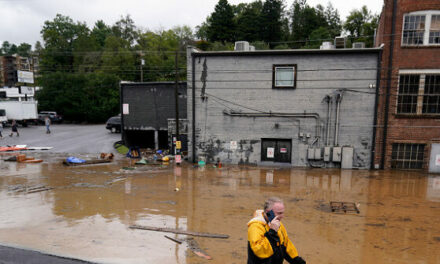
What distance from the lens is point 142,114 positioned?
25594mm

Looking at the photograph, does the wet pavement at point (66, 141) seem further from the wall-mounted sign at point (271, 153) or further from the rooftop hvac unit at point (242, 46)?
the rooftop hvac unit at point (242, 46)

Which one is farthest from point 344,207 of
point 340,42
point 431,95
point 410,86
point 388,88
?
point 340,42

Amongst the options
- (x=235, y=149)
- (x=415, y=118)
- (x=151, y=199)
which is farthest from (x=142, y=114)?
(x=415, y=118)

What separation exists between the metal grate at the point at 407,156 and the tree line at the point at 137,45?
26583 mm

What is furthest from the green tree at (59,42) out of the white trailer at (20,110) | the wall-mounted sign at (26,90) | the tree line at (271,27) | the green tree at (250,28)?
the green tree at (250,28)

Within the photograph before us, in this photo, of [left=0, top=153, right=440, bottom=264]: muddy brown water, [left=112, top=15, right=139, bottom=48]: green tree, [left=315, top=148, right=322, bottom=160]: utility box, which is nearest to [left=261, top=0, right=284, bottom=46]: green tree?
[left=112, top=15, right=139, bottom=48]: green tree

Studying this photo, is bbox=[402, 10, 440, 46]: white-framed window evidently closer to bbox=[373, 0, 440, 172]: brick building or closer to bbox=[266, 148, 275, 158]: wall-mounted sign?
bbox=[373, 0, 440, 172]: brick building

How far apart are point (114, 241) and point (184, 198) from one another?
4.49 m

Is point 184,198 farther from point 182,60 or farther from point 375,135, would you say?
point 182,60

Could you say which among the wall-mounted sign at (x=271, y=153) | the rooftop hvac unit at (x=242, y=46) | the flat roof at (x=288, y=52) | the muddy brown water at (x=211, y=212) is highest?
the rooftop hvac unit at (x=242, y=46)

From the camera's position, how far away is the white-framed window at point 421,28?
1669 centimetres

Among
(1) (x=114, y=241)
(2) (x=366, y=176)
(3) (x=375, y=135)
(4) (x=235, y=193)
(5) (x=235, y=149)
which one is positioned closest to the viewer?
(1) (x=114, y=241)

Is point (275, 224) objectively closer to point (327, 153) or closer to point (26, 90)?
point (327, 153)

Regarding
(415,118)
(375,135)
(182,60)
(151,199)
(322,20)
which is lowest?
(151,199)
